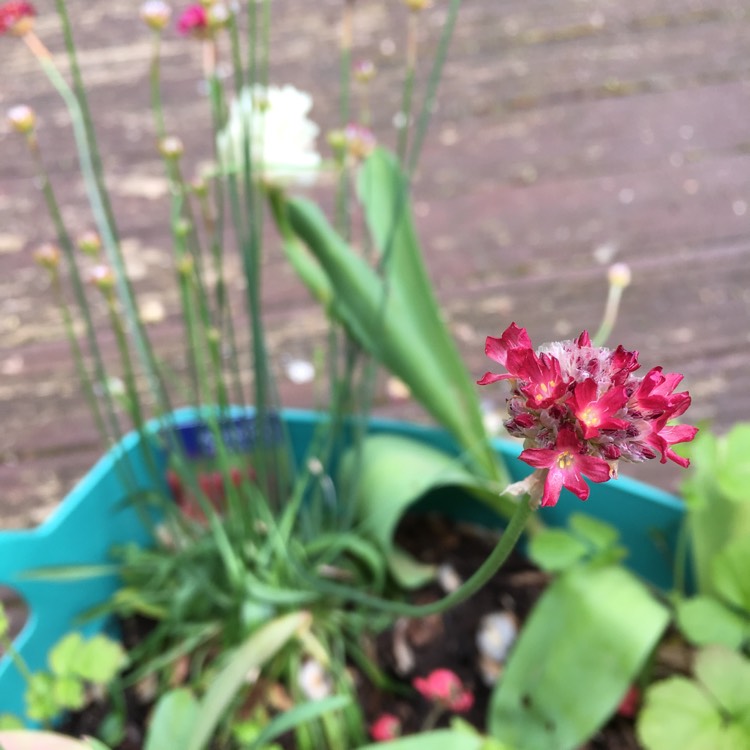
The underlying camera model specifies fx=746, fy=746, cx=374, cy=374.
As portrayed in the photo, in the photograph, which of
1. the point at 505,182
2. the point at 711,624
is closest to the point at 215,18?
the point at 711,624

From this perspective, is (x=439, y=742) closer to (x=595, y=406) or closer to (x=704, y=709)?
(x=704, y=709)

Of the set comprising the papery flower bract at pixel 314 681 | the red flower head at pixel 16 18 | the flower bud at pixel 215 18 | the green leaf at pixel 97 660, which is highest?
Result: the red flower head at pixel 16 18

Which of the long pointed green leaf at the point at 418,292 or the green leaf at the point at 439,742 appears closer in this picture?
the green leaf at the point at 439,742

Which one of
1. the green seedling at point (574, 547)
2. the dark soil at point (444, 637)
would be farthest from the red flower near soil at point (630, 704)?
the green seedling at point (574, 547)

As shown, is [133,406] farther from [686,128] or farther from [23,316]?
[686,128]

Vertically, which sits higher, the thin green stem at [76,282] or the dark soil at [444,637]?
the thin green stem at [76,282]

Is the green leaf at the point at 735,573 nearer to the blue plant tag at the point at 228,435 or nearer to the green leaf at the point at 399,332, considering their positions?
the green leaf at the point at 399,332
